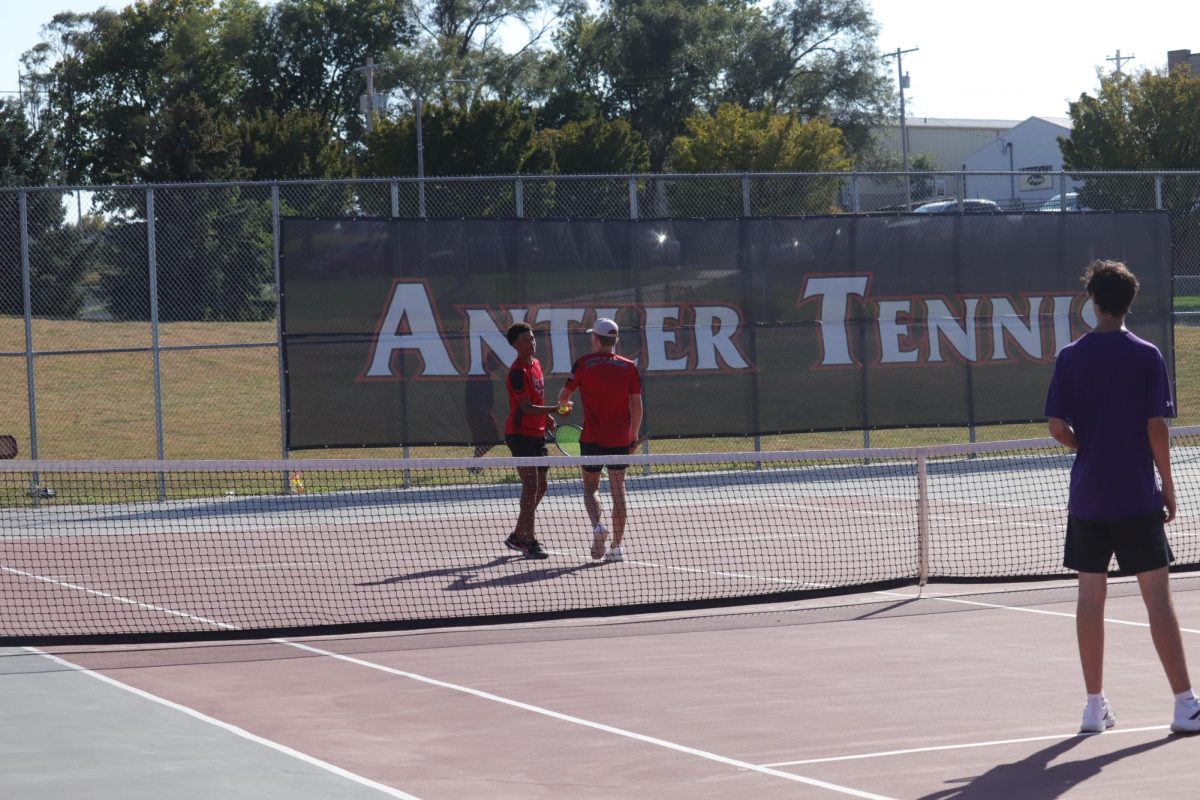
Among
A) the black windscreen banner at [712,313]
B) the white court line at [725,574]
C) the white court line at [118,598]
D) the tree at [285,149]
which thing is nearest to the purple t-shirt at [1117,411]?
the white court line at [725,574]

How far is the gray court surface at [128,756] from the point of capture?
5.57 meters

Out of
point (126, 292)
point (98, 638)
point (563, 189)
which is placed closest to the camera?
point (98, 638)

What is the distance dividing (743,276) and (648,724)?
12361 mm

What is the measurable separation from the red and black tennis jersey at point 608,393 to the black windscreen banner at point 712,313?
5.70 m

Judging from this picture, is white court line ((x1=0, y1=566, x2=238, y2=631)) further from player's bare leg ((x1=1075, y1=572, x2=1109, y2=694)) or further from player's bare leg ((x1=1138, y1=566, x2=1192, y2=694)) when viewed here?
player's bare leg ((x1=1138, y1=566, x2=1192, y2=694))

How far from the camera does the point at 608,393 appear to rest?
459 inches

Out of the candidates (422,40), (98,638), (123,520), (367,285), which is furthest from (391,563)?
Answer: (422,40)

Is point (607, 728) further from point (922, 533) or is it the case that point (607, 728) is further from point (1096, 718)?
point (922, 533)

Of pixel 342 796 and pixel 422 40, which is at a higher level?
pixel 422 40

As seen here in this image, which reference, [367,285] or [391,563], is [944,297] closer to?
[367,285]

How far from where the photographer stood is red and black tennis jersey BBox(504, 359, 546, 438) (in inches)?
472

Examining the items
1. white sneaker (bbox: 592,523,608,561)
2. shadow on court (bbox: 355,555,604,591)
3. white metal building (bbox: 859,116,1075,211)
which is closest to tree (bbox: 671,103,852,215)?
white metal building (bbox: 859,116,1075,211)

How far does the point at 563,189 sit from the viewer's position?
140 ft

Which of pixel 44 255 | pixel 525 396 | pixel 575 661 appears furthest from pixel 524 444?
pixel 44 255
